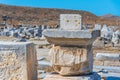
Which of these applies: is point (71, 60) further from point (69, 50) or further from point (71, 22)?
point (71, 22)

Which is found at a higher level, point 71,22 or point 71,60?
point 71,22

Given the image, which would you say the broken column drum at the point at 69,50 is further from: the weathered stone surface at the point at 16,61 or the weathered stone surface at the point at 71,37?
the weathered stone surface at the point at 16,61

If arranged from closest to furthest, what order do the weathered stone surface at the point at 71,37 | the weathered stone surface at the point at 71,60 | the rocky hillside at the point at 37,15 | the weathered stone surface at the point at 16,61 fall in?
the weathered stone surface at the point at 71,37
the weathered stone surface at the point at 71,60
the weathered stone surface at the point at 16,61
the rocky hillside at the point at 37,15

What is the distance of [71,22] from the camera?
6074 mm

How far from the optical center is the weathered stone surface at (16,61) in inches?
244

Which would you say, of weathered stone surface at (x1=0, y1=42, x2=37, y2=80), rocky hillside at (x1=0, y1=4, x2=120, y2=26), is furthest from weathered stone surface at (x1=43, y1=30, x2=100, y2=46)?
rocky hillside at (x1=0, y1=4, x2=120, y2=26)

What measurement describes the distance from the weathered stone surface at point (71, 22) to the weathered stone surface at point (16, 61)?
2.25 feet

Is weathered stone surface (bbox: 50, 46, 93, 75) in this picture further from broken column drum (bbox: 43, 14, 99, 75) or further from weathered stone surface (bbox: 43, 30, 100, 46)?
weathered stone surface (bbox: 43, 30, 100, 46)

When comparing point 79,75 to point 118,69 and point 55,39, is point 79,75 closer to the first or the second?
point 55,39

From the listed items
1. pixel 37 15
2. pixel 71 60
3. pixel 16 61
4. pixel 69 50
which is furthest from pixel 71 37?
pixel 37 15

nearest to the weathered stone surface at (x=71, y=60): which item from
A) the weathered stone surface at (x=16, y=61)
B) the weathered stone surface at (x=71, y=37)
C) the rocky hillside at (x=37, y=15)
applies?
the weathered stone surface at (x=71, y=37)

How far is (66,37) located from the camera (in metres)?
5.88

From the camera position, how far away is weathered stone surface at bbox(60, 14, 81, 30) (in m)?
6.03

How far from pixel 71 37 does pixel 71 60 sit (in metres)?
0.37
